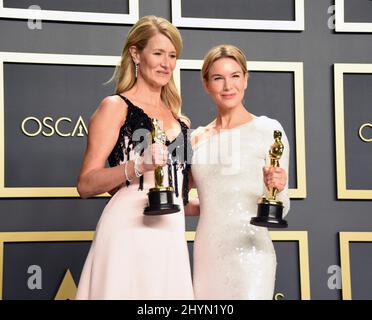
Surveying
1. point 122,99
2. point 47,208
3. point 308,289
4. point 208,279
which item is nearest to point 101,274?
point 208,279

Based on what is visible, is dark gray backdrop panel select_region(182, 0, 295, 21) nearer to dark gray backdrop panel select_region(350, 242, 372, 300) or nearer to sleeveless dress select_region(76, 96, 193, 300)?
dark gray backdrop panel select_region(350, 242, 372, 300)

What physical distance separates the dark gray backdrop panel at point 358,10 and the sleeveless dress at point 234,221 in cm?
128

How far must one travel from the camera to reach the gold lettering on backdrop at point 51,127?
10.6 ft

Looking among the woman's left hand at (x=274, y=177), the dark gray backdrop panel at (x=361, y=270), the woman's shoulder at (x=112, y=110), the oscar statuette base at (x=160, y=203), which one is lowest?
the dark gray backdrop panel at (x=361, y=270)

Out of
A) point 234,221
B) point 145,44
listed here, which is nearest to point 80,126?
point 145,44

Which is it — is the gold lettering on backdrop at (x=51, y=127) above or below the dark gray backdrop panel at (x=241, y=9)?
below

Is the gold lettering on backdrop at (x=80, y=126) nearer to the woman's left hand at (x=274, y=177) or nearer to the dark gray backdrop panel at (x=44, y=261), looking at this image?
the dark gray backdrop panel at (x=44, y=261)

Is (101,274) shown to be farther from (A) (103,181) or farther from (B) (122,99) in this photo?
(B) (122,99)

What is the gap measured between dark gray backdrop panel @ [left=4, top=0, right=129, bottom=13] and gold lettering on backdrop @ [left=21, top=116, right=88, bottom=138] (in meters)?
0.44

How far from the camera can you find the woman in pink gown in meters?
2.16

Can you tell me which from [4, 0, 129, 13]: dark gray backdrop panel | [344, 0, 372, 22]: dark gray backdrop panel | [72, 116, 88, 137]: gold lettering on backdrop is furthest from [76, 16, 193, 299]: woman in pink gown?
[344, 0, 372, 22]: dark gray backdrop panel

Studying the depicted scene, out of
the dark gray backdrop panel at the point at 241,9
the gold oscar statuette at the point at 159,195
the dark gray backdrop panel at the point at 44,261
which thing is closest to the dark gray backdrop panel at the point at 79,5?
the dark gray backdrop panel at the point at 241,9

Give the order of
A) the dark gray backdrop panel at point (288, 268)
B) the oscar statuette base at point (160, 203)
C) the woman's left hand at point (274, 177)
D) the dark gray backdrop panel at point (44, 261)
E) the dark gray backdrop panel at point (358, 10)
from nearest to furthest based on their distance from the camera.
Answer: the oscar statuette base at point (160, 203) < the woman's left hand at point (274, 177) < the dark gray backdrop panel at point (44, 261) < the dark gray backdrop panel at point (288, 268) < the dark gray backdrop panel at point (358, 10)
